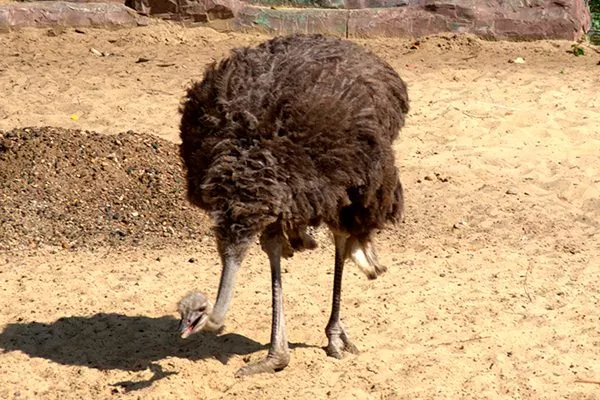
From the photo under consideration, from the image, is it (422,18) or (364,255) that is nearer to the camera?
(364,255)

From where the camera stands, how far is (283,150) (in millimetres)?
5406

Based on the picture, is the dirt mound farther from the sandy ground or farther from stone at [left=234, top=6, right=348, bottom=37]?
stone at [left=234, top=6, right=348, bottom=37]

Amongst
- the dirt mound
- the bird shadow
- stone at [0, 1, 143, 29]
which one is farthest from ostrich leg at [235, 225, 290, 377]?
stone at [0, 1, 143, 29]

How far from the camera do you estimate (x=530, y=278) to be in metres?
7.12

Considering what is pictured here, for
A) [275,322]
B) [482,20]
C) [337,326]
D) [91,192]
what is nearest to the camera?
[275,322]

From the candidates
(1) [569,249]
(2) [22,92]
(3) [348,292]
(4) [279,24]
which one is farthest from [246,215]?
(4) [279,24]

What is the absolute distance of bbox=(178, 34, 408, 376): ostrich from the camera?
539 centimetres

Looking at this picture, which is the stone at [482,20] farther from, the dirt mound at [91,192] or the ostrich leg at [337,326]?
the ostrich leg at [337,326]

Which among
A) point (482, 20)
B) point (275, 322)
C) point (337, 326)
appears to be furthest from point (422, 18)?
point (275, 322)

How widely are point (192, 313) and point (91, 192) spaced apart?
3.44 meters

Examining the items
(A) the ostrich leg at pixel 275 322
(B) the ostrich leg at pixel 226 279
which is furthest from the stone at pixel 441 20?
(B) the ostrich leg at pixel 226 279

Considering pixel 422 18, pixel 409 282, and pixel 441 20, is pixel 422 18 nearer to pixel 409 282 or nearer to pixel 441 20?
pixel 441 20

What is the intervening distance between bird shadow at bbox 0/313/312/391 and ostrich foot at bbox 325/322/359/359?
377mm

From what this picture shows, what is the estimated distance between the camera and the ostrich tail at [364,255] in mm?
6157
